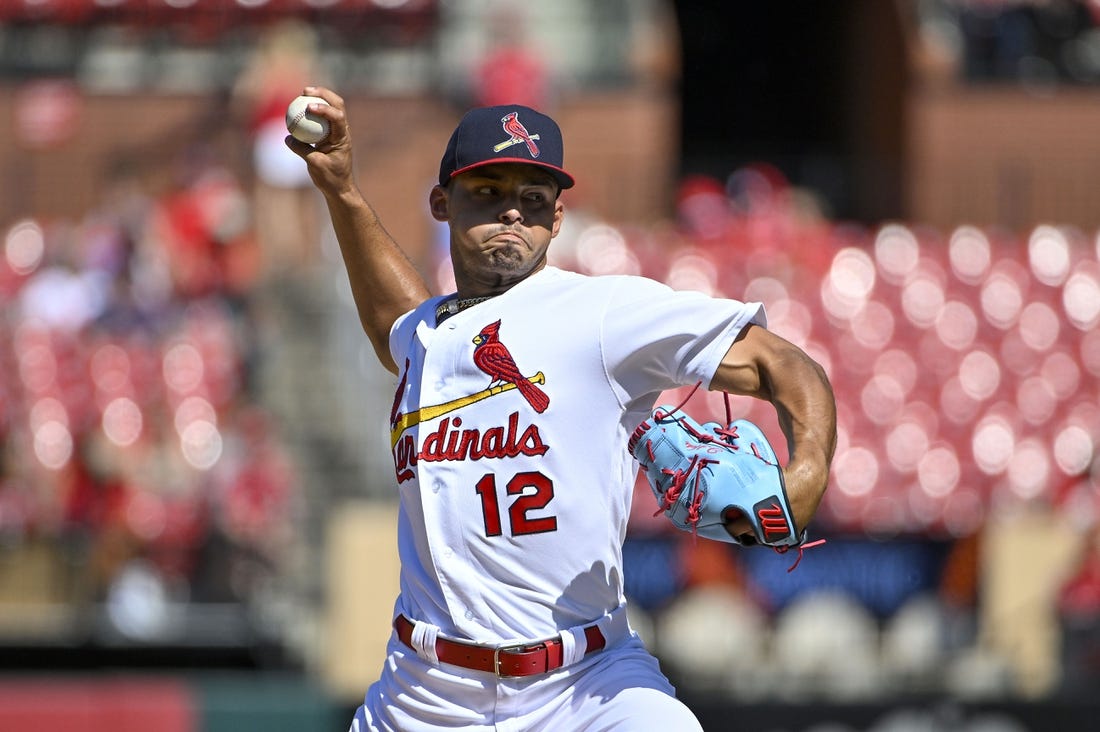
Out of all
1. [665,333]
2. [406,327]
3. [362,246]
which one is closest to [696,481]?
[665,333]

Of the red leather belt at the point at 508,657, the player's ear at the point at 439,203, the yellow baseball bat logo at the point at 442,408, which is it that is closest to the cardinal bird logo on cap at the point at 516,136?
the player's ear at the point at 439,203

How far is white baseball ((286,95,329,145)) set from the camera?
11.8 feet

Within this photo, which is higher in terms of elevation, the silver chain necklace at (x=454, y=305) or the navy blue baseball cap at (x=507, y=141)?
the navy blue baseball cap at (x=507, y=141)

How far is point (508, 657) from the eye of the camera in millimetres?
3072

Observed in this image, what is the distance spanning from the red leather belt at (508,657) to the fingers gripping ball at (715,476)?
0.36m

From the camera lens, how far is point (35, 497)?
9.36 meters

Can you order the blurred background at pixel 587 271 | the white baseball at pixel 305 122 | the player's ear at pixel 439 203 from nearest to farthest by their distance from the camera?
the player's ear at pixel 439 203
the white baseball at pixel 305 122
the blurred background at pixel 587 271

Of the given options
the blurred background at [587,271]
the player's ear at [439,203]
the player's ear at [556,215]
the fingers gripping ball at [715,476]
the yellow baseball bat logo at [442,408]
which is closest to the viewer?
the fingers gripping ball at [715,476]

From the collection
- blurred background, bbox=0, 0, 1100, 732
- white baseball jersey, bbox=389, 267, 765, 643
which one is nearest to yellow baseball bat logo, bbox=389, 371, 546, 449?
white baseball jersey, bbox=389, 267, 765, 643

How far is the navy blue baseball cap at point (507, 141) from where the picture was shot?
→ 3.14 meters

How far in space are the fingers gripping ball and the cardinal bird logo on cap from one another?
0.56 metres

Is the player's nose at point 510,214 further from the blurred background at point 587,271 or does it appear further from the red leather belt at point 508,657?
the blurred background at point 587,271

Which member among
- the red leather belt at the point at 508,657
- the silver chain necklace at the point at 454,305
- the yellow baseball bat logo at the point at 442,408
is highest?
the silver chain necklace at the point at 454,305

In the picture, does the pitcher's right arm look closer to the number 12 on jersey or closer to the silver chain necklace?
the silver chain necklace
